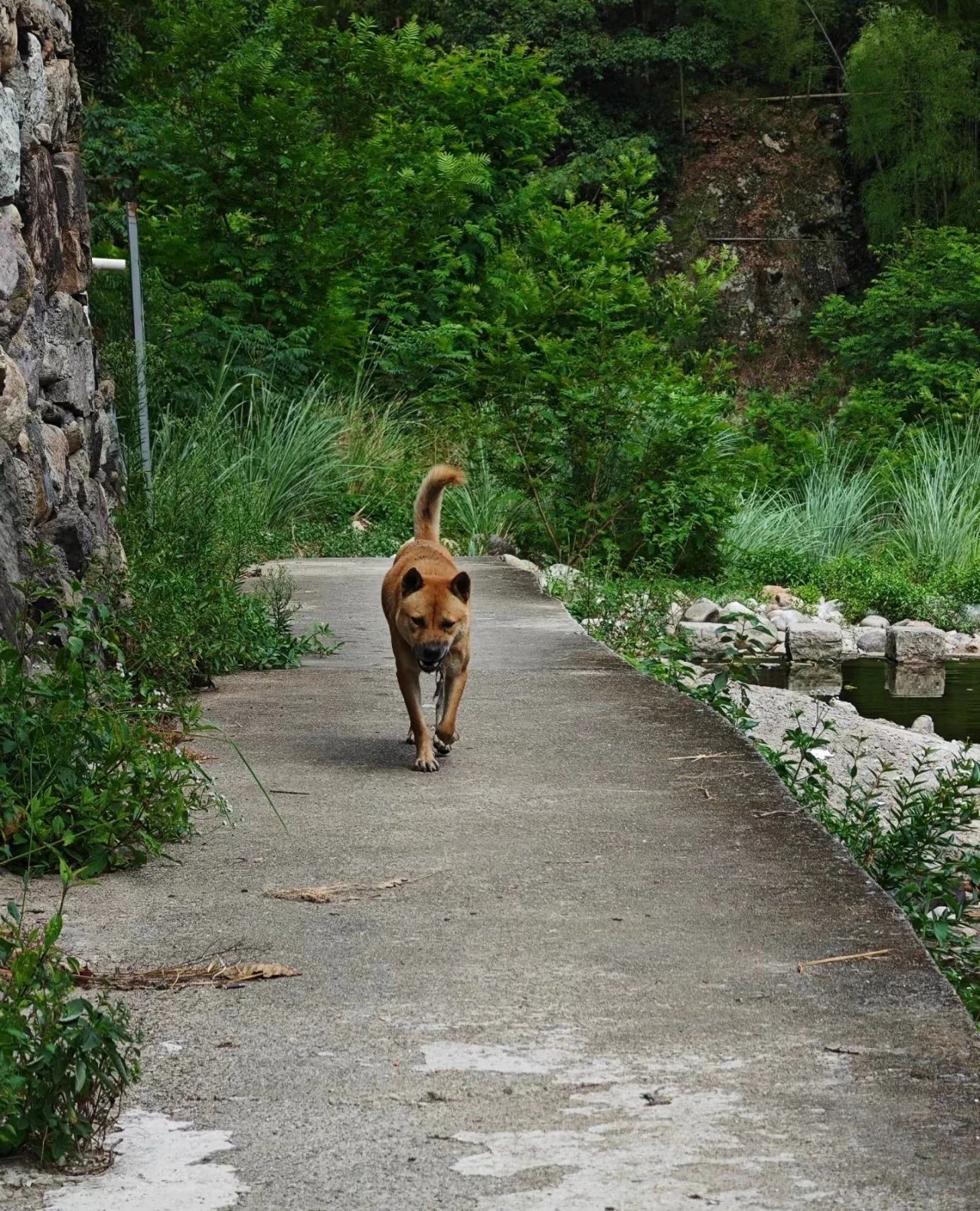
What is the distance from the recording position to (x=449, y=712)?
19.1ft

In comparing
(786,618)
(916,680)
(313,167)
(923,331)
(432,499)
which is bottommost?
(916,680)

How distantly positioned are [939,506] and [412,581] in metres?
15.4

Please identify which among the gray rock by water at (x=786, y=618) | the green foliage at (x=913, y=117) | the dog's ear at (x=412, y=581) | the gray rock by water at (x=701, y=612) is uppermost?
the green foliage at (x=913, y=117)

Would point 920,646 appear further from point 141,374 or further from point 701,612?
point 141,374

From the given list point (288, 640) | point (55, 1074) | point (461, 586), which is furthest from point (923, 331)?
point (55, 1074)

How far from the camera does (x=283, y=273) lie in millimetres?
16781

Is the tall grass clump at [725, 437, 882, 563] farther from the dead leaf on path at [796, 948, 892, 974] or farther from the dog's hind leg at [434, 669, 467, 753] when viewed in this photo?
the dead leaf on path at [796, 948, 892, 974]

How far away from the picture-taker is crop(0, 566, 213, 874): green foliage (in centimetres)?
428

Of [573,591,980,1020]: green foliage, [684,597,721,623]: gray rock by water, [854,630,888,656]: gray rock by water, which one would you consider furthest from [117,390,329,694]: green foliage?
[854,630,888,656]: gray rock by water

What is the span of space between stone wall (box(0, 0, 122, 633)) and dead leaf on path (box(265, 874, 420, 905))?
4.98 ft

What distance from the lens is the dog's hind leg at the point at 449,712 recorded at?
19.1ft

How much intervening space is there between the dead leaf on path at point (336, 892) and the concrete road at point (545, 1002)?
0.03 m

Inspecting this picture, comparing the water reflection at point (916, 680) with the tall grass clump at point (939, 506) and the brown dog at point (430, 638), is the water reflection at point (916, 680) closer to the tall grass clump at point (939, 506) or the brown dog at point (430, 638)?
the tall grass clump at point (939, 506)

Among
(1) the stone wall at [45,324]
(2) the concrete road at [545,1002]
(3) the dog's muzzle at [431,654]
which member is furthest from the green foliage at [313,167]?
(2) the concrete road at [545,1002]
